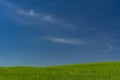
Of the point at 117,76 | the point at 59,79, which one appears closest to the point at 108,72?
the point at 117,76

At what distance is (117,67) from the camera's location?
48719mm

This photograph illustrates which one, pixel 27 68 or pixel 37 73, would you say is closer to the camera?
pixel 37 73

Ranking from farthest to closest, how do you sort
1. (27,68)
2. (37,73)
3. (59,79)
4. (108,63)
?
(108,63)
(27,68)
(37,73)
(59,79)

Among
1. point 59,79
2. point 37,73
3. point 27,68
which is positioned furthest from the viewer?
point 27,68

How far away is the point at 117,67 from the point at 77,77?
10.2 meters

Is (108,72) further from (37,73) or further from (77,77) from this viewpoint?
(37,73)

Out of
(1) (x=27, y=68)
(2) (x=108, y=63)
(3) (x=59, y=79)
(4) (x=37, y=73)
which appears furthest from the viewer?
(2) (x=108, y=63)

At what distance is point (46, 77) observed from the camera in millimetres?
41531

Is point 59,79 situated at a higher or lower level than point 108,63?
lower

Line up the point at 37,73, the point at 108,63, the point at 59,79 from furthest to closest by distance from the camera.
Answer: the point at 108,63
the point at 37,73
the point at 59,79

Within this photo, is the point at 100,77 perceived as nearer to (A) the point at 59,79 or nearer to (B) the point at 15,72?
(A) the point at 59,79

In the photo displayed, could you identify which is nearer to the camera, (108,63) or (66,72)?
(66,72)

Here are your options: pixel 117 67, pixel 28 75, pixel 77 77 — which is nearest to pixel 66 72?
pixel 77 77

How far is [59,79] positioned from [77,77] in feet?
9.28
